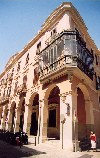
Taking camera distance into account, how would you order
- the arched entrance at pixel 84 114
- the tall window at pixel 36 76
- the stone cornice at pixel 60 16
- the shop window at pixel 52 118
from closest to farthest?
the arched entrance at pixel 84 114 → the stone cornice at pixel 60 16 → the shop window at pixel 52 118 → the tall window at pixel 36 76

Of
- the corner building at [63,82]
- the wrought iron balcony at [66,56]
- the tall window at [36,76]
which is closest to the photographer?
the corner building at [63,82]

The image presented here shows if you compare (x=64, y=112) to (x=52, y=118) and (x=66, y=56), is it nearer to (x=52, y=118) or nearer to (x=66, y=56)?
(x=66, y=56)

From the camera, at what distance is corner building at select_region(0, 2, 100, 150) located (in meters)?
12.4

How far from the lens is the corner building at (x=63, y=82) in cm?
1240

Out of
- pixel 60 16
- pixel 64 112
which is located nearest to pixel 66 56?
pixel 64 112

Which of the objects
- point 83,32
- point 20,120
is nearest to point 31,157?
point 20,120

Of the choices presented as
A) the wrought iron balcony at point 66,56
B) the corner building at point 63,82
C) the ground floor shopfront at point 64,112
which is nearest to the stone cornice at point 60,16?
the corner building at point 63,82

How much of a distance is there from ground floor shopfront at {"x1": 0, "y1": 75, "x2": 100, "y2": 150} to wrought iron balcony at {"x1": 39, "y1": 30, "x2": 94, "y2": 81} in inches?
44.4

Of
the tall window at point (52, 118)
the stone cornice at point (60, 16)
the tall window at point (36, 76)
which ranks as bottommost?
the tall window at point (52, 118)

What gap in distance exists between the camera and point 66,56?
518 inches

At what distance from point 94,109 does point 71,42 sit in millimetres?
7320

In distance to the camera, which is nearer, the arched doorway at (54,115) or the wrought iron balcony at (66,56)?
the wrought iron balcony at (66,56)

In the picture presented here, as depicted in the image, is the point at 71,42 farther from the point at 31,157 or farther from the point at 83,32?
the point at 31,157

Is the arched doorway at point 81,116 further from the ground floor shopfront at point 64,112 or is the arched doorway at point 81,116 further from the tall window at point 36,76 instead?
the tall window at point 36,76
